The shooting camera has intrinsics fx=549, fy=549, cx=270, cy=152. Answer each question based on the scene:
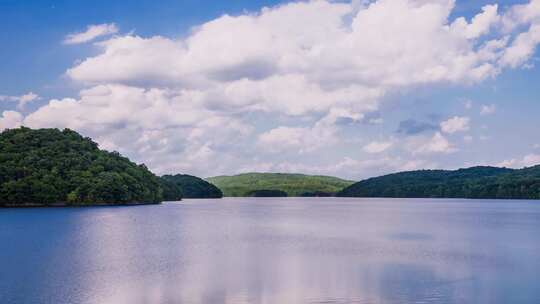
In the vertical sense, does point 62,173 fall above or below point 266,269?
above

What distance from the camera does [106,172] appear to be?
139 m

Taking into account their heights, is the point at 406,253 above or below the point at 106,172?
below

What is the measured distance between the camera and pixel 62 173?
13250 cm

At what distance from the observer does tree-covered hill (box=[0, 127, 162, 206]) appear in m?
121

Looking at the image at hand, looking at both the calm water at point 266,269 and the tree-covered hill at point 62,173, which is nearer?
the calm water at point 266,269

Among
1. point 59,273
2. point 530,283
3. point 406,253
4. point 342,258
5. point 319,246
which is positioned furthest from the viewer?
point 319,246

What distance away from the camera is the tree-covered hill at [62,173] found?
121 m

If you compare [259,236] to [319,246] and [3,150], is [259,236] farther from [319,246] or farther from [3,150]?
[3,150]

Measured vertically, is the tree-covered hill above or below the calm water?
above

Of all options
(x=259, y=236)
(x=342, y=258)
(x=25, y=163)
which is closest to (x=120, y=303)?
(x=342, y=258)

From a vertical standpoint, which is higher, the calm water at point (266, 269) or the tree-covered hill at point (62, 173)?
the tree-covered hill at point (62, 173)

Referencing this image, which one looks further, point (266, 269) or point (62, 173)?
point (62, 173)

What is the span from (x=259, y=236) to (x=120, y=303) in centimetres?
3240

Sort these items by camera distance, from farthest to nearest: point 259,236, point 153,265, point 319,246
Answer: point 259,236 → point 319,246 → point 153,265
